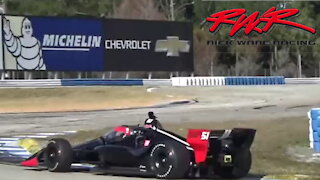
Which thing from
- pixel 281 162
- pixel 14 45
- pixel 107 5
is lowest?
pixel 281 162

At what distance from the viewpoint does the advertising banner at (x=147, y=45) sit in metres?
54.7

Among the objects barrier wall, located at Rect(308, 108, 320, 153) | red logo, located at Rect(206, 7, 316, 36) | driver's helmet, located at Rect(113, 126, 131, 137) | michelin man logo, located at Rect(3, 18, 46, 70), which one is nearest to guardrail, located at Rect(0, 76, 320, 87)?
michelin man logo, located at Rect(3, 18, 46, 70)

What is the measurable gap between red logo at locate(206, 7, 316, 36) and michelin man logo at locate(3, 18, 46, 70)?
20.2m

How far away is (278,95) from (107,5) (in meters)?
40.2

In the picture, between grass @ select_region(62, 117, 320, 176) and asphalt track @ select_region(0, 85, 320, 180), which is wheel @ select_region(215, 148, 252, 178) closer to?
grass @ select_region(62, 117, 320, 176)

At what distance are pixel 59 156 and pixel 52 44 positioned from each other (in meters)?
39.5

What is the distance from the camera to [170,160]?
11.9 meters

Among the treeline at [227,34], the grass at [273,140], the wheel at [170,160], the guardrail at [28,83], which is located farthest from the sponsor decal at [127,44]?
the wheel at [170,160]

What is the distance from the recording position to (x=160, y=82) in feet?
169

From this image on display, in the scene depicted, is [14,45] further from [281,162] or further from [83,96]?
[281,162]

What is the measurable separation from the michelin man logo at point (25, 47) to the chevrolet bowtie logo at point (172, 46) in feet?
34.6

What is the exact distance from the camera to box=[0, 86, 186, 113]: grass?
37938 mm

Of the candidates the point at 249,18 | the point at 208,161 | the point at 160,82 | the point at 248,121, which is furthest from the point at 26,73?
the point at 208,161

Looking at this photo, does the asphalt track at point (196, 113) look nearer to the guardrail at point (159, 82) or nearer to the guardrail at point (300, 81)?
the guardrail at point (159, 82)
